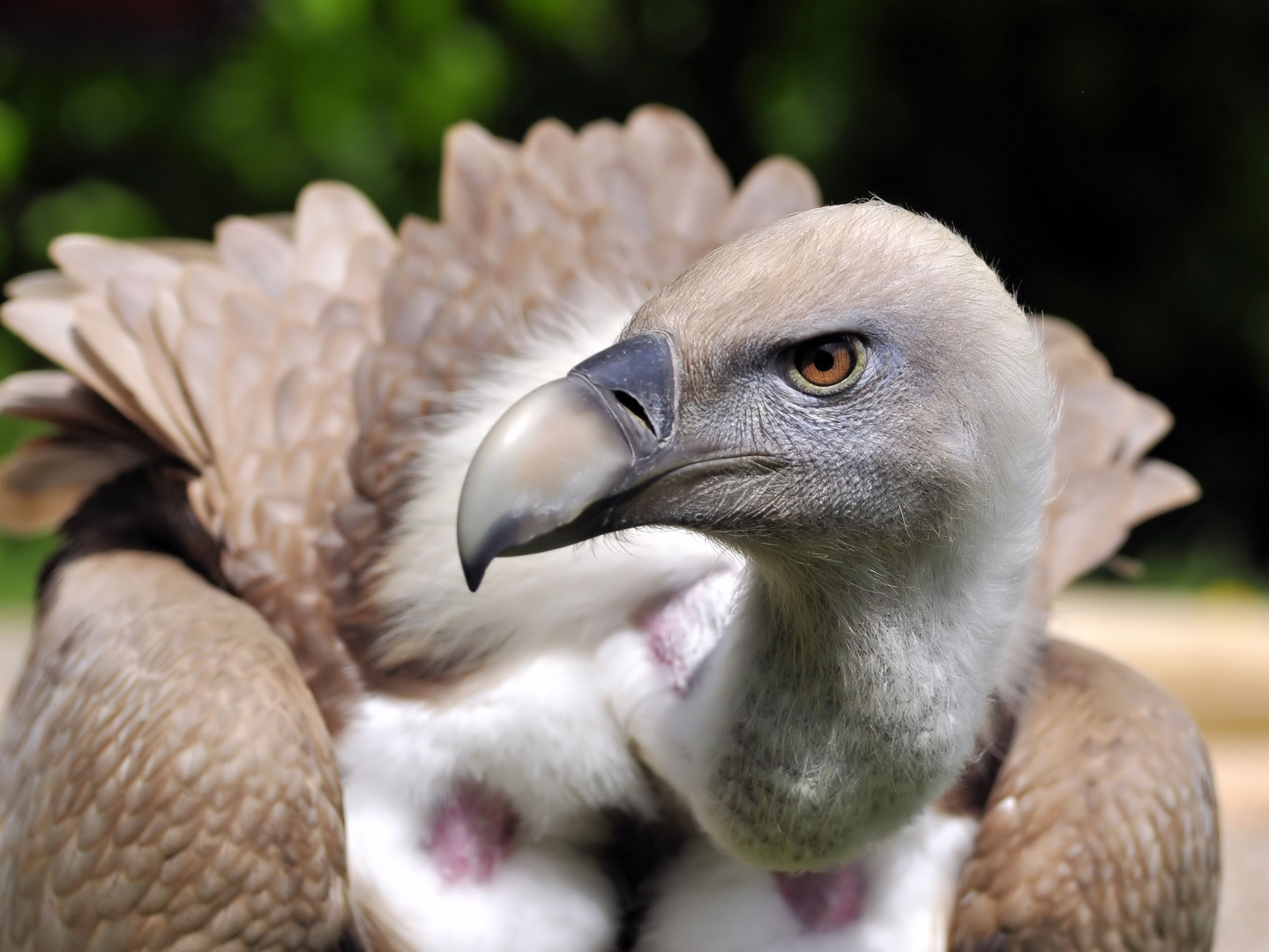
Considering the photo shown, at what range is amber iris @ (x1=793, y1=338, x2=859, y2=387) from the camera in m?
1.84

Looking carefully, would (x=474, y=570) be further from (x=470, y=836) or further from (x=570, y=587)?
(x=470, y=836)

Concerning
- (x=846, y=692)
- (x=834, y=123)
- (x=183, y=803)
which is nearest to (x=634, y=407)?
(x=846, y=692)

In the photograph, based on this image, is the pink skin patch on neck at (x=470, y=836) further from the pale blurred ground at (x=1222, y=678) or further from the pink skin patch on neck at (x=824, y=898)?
the pale blurred ground at (x=1222, y=678)

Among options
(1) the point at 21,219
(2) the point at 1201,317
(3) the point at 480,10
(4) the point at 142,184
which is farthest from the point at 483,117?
(2) the point at 1201,317

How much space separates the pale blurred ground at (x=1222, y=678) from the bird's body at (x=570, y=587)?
1374 millimetres

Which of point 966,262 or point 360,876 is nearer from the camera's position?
point 966,262

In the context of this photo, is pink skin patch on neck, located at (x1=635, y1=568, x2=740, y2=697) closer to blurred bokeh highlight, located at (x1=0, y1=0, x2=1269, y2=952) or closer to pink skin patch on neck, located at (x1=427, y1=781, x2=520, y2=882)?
pink skin patch on neck, located at (x1=427, y1=781, x2=520, y2=882)

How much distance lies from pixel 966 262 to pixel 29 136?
5206mm

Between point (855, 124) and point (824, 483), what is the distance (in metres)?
4.40

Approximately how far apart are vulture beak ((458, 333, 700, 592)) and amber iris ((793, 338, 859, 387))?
14 centimetres

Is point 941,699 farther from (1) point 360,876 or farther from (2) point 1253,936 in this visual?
(2) point 1253,936

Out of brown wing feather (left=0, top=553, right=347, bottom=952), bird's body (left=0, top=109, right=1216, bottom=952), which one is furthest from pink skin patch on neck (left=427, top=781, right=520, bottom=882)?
brown wing feather (left=0, top=553, right=347, bottom=952)

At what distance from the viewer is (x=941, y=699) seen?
6.68 ft

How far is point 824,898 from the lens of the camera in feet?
7.83
